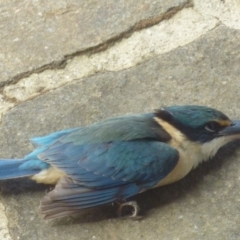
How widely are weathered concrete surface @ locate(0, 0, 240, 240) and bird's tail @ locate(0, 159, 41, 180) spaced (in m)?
0.06

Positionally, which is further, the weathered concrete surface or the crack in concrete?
the crack in concrete

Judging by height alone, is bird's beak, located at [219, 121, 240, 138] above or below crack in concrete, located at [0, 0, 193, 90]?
below

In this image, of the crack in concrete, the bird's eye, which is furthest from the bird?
the crack in concrete

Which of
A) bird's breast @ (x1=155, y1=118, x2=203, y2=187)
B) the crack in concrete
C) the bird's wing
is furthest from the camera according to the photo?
the crack in concrete

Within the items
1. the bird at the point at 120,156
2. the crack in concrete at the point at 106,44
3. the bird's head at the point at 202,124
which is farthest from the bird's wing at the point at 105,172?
the crack in concrete at the point at 106,44

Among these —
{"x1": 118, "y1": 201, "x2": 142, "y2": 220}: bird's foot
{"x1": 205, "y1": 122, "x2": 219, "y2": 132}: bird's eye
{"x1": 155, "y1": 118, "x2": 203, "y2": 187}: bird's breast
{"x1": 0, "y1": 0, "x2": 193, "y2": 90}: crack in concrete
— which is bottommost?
{"x1": 118, "y1": 201, "x2": 142, "y2": 220}: bird's foot

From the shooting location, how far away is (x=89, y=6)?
9.93 feet

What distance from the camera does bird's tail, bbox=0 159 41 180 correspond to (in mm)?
2465

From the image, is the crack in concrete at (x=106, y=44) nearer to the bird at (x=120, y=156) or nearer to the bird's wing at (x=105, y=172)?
the bird at (x=120, y=156)

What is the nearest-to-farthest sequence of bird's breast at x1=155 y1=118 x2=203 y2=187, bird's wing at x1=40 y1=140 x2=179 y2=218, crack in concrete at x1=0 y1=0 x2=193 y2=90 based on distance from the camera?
bird's wing at x1=40 y1=140 x2=179 y2=218
bird's breast at x1=155 y1=118 x2=203 y2=187
crack in concrete at x1=0 y1=0 x2=193 y2=90

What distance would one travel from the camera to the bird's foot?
2.43m

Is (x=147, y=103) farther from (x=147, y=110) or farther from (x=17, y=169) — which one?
(x=17, y=169)

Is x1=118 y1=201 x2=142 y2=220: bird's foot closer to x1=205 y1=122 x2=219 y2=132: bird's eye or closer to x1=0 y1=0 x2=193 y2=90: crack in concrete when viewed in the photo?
x1=205 y1=122 x2=219 y2=132: bird's eye

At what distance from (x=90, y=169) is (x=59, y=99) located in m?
0.41
